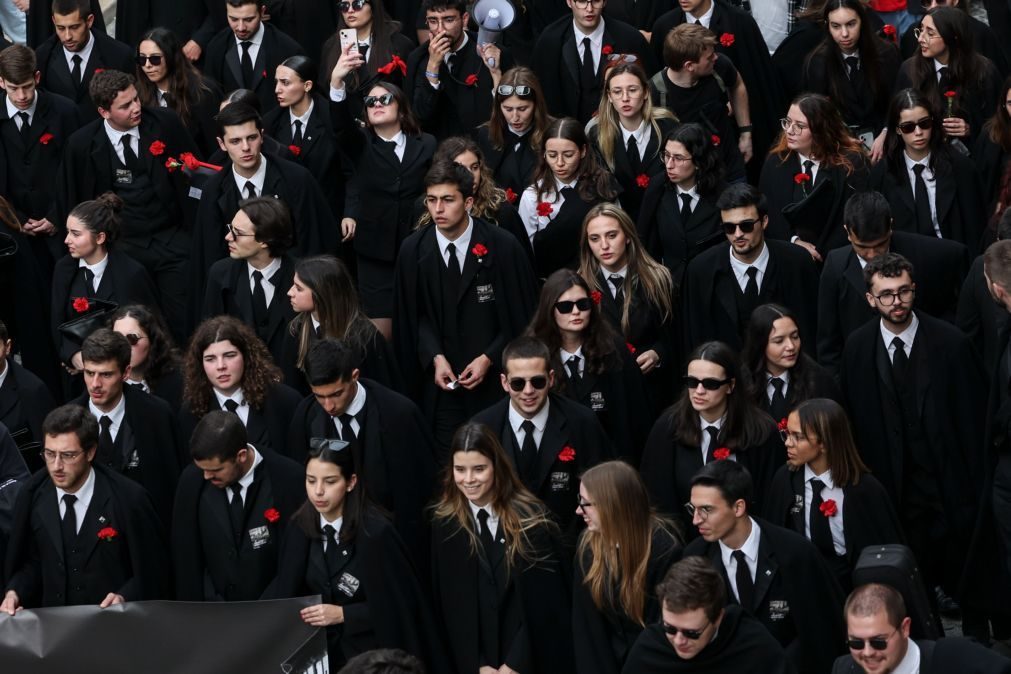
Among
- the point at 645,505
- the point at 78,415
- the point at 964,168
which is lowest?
the point at 645,505

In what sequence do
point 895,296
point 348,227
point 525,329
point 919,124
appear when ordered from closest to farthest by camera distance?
1. point 895,296
2. point 525,329
3. point 919,124
4. point 348,227

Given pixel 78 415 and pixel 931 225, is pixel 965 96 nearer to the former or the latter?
pixel 931 225

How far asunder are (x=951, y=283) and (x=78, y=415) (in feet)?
17.2

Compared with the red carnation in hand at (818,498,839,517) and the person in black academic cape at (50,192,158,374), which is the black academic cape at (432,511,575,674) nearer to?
the red carnation in hand at (818,498,839,517)

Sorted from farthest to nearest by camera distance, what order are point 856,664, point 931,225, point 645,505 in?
point 931,225
point 645,505
point 856,664

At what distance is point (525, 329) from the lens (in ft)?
37.6

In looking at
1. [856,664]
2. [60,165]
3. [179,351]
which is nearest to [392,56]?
[60,165]

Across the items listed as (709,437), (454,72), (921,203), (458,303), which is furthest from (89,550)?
(921,203)

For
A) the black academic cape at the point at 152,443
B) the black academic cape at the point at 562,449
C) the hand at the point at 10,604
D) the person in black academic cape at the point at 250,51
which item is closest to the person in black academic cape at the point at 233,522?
the black academic cape at the point at 152,443

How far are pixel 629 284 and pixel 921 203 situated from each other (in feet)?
6.84

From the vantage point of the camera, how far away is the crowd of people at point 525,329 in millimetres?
9531

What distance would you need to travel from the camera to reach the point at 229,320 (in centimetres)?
1085

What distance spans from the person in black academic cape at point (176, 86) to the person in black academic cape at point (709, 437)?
5269 millimetres

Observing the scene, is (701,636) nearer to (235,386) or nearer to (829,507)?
(829,507)
